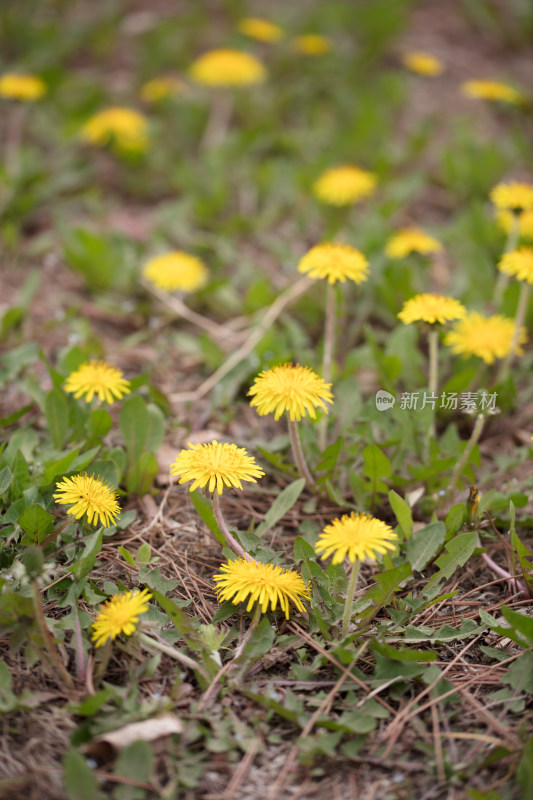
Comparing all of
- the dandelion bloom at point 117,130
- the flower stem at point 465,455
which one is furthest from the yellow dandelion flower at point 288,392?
the dandelion bloom at point 117,130

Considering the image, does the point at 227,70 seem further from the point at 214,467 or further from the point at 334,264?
the point at 214,467

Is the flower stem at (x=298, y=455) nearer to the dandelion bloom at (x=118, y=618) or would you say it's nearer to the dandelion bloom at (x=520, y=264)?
the dandelion bloom at (x=118, y=618)

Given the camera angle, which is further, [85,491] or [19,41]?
[19,41]

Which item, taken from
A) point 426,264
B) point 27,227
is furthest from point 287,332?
point 27,227

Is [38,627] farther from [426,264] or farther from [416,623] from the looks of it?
[426,264]

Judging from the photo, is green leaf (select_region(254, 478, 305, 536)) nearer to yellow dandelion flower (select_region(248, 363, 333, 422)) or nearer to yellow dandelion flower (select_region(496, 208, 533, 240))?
yellow dandelion flower (select_region(248, 363, 333, 422))

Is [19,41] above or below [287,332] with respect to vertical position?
above
